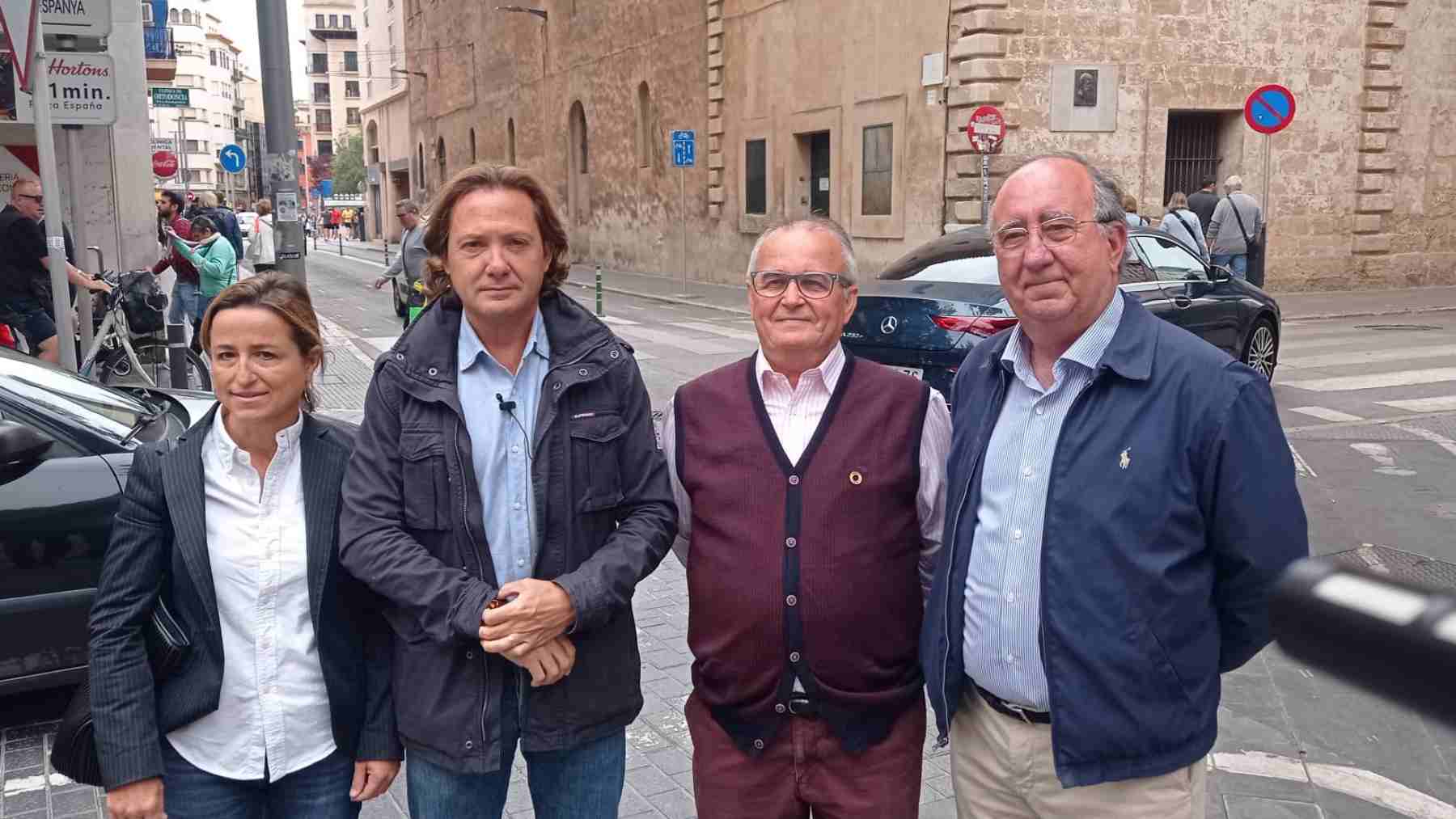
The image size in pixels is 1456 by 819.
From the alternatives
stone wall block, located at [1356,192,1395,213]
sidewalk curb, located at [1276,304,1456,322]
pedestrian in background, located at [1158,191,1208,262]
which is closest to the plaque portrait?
pedestrian in background, located at [1158,191,1208,262]

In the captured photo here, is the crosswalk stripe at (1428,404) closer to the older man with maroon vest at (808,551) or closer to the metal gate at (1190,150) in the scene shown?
the older man with maroon vest at (808,551)

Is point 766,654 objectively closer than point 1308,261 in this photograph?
Yes

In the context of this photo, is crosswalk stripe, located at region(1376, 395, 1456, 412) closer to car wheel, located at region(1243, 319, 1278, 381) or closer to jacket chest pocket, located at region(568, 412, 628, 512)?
car wheel, located at region(1243, 319, 1278, 381)

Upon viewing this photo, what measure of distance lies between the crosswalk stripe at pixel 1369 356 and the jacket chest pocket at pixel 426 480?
12281 mm

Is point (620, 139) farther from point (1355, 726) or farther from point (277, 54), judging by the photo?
point (1355, 726)

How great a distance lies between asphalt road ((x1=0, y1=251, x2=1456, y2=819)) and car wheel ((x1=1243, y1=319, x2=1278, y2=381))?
331mm

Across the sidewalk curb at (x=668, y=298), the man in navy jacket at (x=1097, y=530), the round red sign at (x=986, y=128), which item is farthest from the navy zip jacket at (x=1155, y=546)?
the sidewalk curb at (x=668, y=298)

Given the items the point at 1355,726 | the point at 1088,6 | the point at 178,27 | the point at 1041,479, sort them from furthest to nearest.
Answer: the point at 178,27 → the point at 1088,6 → the point at 1355,726 → the point at 1041,479

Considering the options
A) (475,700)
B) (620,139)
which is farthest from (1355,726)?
(620,139)

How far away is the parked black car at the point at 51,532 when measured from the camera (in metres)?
4.22

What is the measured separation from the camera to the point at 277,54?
9016mm

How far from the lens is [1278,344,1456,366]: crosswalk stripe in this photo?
12.9 m

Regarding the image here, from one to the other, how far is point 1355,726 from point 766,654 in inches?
117

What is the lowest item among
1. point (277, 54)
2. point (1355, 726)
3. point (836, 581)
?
point (1355, 726)
